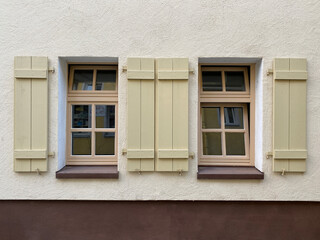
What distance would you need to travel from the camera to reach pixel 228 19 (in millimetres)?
2689

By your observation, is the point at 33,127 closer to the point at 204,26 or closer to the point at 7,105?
the point at 7,105

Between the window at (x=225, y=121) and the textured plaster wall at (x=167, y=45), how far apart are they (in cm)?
30

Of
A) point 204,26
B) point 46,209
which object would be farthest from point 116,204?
point 204,26

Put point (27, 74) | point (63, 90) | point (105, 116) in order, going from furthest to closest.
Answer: point (105, 116) → point (63, 90) → point (27, 74)

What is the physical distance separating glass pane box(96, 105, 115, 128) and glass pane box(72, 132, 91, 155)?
0.73ft

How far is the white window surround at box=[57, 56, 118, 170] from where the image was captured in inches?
107

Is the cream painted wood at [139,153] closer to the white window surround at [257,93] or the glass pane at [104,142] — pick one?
the glass pane at [104,142]

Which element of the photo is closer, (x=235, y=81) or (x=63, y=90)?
(x=63, y=90)

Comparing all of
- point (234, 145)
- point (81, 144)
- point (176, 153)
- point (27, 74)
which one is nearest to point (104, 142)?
point (81, 144)

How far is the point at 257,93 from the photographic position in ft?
9.29

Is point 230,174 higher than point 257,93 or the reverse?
the reverse

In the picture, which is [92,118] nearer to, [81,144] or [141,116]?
[81,144]

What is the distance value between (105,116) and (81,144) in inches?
20.0

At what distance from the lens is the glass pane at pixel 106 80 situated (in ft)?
9.71
